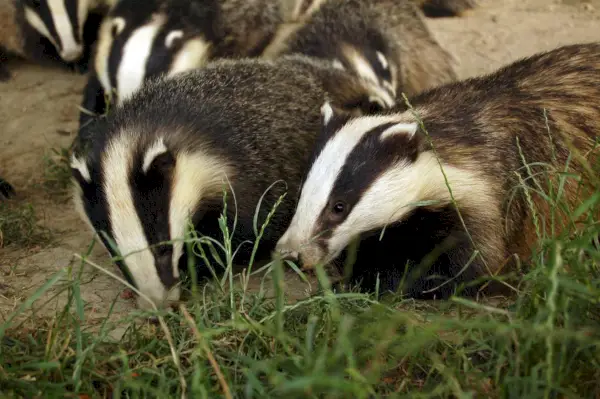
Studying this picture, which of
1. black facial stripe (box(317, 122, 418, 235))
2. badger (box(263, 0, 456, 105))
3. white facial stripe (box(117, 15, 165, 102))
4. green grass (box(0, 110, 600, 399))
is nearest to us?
green grass (box(0, 110, 600, 399))

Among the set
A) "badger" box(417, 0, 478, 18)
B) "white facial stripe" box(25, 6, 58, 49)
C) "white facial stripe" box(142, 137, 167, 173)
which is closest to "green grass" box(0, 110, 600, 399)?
"white facial stripe" box(142, 137, 167, 173)

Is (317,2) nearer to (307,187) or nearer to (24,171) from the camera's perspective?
(24,171)

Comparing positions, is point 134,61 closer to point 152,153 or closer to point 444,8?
point 152,153

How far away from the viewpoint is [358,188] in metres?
2.53

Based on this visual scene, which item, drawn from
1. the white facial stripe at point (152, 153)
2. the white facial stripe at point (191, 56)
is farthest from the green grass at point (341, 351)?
the white facial stripe at point (191, 56)

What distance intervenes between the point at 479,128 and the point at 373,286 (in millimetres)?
718

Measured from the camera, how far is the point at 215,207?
9.84 ft

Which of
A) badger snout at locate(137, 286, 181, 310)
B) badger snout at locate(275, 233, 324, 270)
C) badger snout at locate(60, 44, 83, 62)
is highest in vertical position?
badger snout at locate(275, 233, 324, 270)

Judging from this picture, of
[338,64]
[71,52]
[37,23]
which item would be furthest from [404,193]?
[37,23]

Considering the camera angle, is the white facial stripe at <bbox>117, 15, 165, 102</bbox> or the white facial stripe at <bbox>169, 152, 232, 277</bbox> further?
the white facial stripe at <bbox>117, 15, 165, 102</bbox>

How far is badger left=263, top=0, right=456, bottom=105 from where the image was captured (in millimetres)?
4438

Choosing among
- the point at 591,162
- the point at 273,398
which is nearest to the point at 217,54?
the point at 591,162

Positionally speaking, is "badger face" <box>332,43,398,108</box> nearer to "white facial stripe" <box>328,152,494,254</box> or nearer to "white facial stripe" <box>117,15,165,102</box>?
"white facial stripe" <box>117,15,165,102</box>

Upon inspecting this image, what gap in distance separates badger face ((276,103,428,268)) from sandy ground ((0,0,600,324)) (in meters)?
1.13
